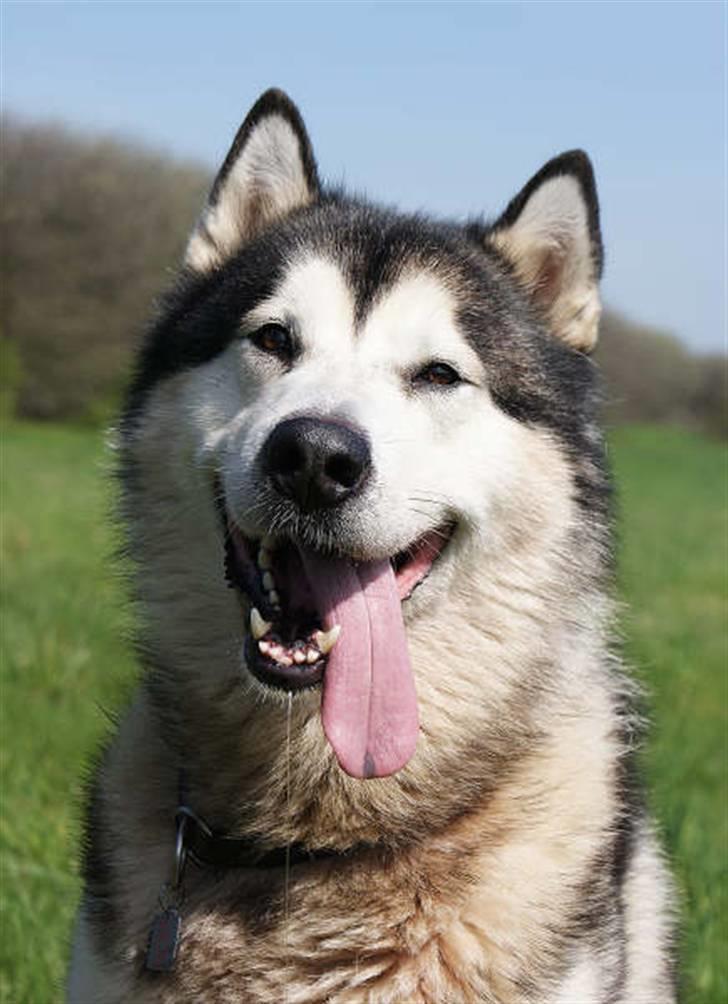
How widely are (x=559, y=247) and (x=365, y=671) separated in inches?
54.9

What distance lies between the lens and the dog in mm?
3266

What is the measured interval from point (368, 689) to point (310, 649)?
0.16 meters

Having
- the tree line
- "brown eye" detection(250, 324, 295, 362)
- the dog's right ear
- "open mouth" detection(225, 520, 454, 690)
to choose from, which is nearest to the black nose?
"open mouth" detection(225, 520, 454, 690)

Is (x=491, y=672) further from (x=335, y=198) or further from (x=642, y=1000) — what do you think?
(x=335, y=198)

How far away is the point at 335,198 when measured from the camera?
425cm

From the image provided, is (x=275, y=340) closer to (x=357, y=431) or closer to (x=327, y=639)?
(x=357, y=431)

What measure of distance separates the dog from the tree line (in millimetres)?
35308

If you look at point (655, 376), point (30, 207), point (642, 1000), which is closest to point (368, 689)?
point (642, 1000)

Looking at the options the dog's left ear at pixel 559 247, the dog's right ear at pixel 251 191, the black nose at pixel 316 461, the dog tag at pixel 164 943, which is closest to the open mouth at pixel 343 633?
the black nose at pixel 316 461

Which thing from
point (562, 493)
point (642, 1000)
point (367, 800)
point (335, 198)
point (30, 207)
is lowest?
point (30, 207)

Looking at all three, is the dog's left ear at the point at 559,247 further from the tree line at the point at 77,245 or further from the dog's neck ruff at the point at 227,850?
the tree line at the point at 77,245

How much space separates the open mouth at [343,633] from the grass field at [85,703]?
0.67m

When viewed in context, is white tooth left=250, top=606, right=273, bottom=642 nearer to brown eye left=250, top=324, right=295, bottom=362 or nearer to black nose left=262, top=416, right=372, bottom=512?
black nose left=262, top=416, right=372, bottom=512

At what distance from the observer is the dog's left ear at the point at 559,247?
13.0 feet
